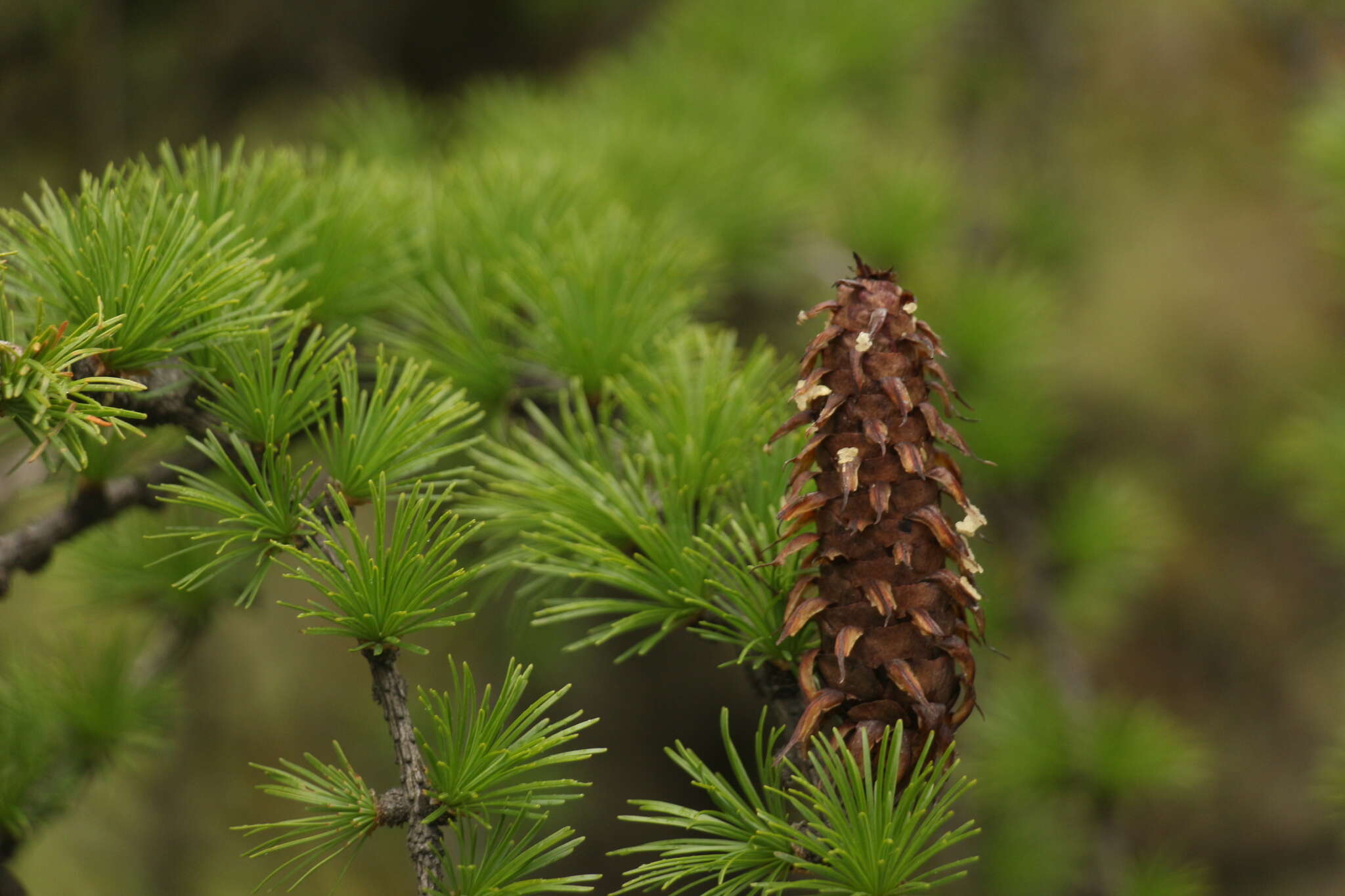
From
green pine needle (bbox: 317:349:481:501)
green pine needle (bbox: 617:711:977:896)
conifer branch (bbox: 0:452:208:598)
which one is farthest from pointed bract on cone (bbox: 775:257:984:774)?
conifer branch (bbox: 0:452:208:598)

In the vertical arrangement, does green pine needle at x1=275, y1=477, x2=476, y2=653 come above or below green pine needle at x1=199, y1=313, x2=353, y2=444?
below

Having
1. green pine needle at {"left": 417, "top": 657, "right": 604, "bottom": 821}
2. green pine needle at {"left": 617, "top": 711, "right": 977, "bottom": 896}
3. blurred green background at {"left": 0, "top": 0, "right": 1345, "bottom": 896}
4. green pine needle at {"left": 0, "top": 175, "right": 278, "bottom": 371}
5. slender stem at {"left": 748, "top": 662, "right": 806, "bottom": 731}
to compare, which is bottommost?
green pine needle at {"left": 417, "top": 657, "right": 604, "bottom": 821}

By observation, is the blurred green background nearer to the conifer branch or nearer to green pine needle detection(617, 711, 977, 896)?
the conifer branch

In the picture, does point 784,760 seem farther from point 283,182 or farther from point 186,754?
point 186,754

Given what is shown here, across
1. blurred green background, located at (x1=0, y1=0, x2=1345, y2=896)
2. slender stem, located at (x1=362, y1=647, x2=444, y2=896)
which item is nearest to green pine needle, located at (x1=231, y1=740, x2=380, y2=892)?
slender stem, located at (x1=362, y1=647, x2=444, y2=896)

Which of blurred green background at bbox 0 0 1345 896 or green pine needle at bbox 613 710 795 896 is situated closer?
green pine needle at bbox 613 710 795 896

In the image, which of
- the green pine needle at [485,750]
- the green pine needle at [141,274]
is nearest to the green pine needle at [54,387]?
the green pine needle at [141,274]

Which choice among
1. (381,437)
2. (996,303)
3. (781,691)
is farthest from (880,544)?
(996,303)
